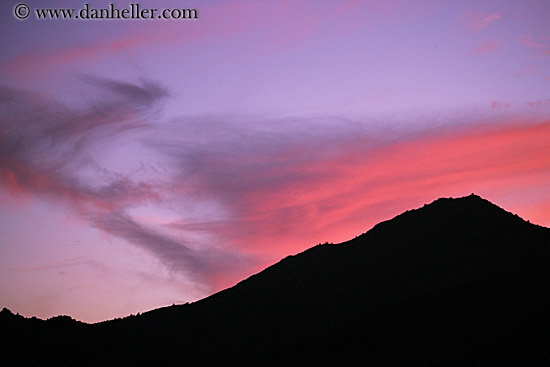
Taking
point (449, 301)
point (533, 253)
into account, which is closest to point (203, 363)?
point (449, 301)

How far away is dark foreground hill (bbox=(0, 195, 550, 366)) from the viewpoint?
39.2m

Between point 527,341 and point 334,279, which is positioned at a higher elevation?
point 334,279

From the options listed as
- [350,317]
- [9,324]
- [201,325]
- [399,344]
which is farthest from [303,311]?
[9,324]

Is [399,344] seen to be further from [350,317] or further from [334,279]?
[334,279]

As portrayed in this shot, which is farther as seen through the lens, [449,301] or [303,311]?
[303,311]

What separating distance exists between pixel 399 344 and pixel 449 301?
674 centimetres

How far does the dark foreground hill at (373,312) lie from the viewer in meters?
39.2

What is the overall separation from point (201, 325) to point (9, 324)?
17.7 m

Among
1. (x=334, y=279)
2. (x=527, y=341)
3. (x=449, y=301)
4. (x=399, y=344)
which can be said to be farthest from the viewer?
(x=334, y=279)

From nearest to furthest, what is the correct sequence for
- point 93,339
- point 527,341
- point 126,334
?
point 527,341
point 93,339
point 126,334

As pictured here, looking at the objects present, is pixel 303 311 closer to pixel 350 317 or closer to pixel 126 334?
pixel 350 317

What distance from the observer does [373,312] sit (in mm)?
47406

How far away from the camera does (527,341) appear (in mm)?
35812

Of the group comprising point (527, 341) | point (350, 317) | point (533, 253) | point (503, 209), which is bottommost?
point (527, 341)
